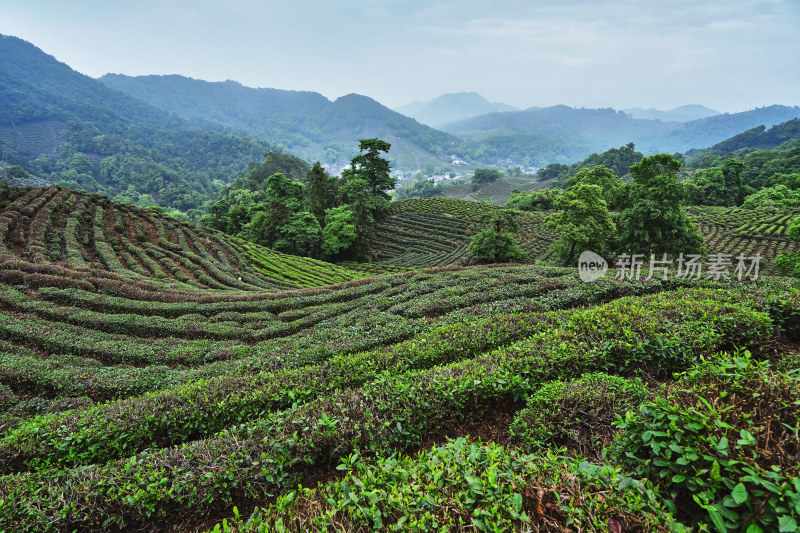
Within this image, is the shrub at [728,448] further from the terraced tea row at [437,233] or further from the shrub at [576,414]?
the terraced tea row at [437,233]

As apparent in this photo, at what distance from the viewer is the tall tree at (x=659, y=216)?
1986cm

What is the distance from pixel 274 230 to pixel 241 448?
41.3m

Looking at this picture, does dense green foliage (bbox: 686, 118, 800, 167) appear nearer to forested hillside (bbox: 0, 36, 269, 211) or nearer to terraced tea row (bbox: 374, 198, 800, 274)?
terraced tea row (bbox: 374, 198, 800, 274)

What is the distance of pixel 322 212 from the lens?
48.8m

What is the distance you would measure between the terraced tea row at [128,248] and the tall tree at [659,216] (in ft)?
74.7

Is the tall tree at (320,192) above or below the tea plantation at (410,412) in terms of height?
above

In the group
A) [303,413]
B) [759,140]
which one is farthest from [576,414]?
[759,140]

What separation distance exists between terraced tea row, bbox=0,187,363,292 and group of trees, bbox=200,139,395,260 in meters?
10.9

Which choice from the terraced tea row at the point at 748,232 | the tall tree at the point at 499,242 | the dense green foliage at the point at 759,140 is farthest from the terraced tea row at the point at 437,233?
the dense green foliage at the point at 759,140

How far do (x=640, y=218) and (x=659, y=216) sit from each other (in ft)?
3.12

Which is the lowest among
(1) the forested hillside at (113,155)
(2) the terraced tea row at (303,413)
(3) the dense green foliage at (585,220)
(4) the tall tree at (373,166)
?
(2) the terraced tea row at (303,413)

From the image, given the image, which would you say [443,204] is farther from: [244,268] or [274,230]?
[244,268]

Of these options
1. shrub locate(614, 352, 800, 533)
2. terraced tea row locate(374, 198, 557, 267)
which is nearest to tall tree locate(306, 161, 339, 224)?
terraced tea row locate(374, 198, 557, 267)

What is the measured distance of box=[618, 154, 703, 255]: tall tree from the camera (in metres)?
19.9
